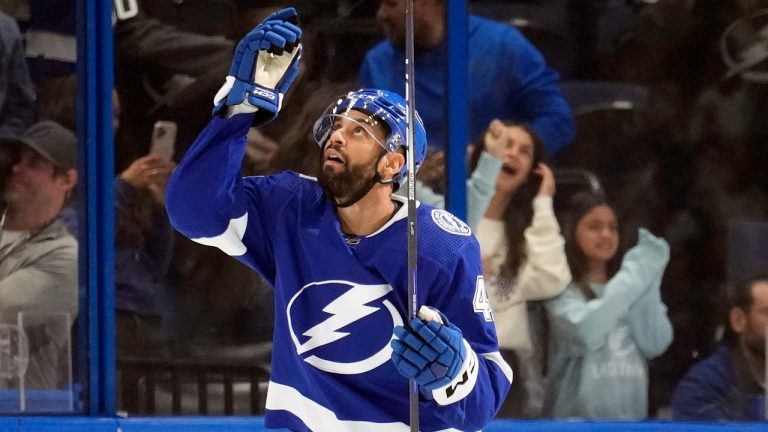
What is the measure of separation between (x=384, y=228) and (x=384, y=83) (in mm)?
1774

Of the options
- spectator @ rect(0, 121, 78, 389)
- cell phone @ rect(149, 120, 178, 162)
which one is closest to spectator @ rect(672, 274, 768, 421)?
cell phone @ rect(149, 120, 178, 162)

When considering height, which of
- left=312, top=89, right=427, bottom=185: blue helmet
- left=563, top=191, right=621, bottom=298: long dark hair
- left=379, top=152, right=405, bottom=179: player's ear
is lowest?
left=563, top=191, right=621, bottom=298: long dark hair

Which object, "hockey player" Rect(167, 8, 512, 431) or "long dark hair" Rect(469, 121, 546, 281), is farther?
"long dark hair" Rect(469, 121, 546, 281)

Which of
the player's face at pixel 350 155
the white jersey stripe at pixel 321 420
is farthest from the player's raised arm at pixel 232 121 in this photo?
the white jersey stripe at pixel 321 420

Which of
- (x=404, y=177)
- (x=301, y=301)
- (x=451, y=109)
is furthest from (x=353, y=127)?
(x=451, y=109)

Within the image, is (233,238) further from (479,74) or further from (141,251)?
(479,74)

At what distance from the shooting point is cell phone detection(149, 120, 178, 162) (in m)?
4.88

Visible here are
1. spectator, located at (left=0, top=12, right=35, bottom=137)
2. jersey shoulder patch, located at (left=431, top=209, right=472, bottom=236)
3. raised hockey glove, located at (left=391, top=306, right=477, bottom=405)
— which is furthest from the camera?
spectator, located at (left=0, top=12, right=35, bottom=137)

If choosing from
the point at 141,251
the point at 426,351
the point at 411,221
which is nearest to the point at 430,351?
the point at 426,351

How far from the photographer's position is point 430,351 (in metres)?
2.87

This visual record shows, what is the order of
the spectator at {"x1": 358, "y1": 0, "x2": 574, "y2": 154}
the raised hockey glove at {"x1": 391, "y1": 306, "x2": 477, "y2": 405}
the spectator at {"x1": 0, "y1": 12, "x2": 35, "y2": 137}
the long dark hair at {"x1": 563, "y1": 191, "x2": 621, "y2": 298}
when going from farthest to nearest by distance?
the long dark hair at {"x1": 563, "y1": 191, "x2": 621, "y2": 298} → the spectator at {"x1": 358, "y1": 0, "x2": 574, "y2": 154} → the spectator at {"x1": 0, "y1": 12, "x2": 35, "y2": 137} → the raised hockey glove at {"x1": 391, "y1": 306, "x2": 477, "y2": 405}

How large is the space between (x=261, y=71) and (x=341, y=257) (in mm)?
457

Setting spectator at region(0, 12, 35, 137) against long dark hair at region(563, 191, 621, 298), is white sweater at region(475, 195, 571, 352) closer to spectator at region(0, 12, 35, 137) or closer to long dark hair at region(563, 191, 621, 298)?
long dark hair at region(563, 191, 621, 298)

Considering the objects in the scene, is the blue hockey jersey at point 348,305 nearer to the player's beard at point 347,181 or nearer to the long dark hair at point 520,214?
the player's beard at point 347,181
